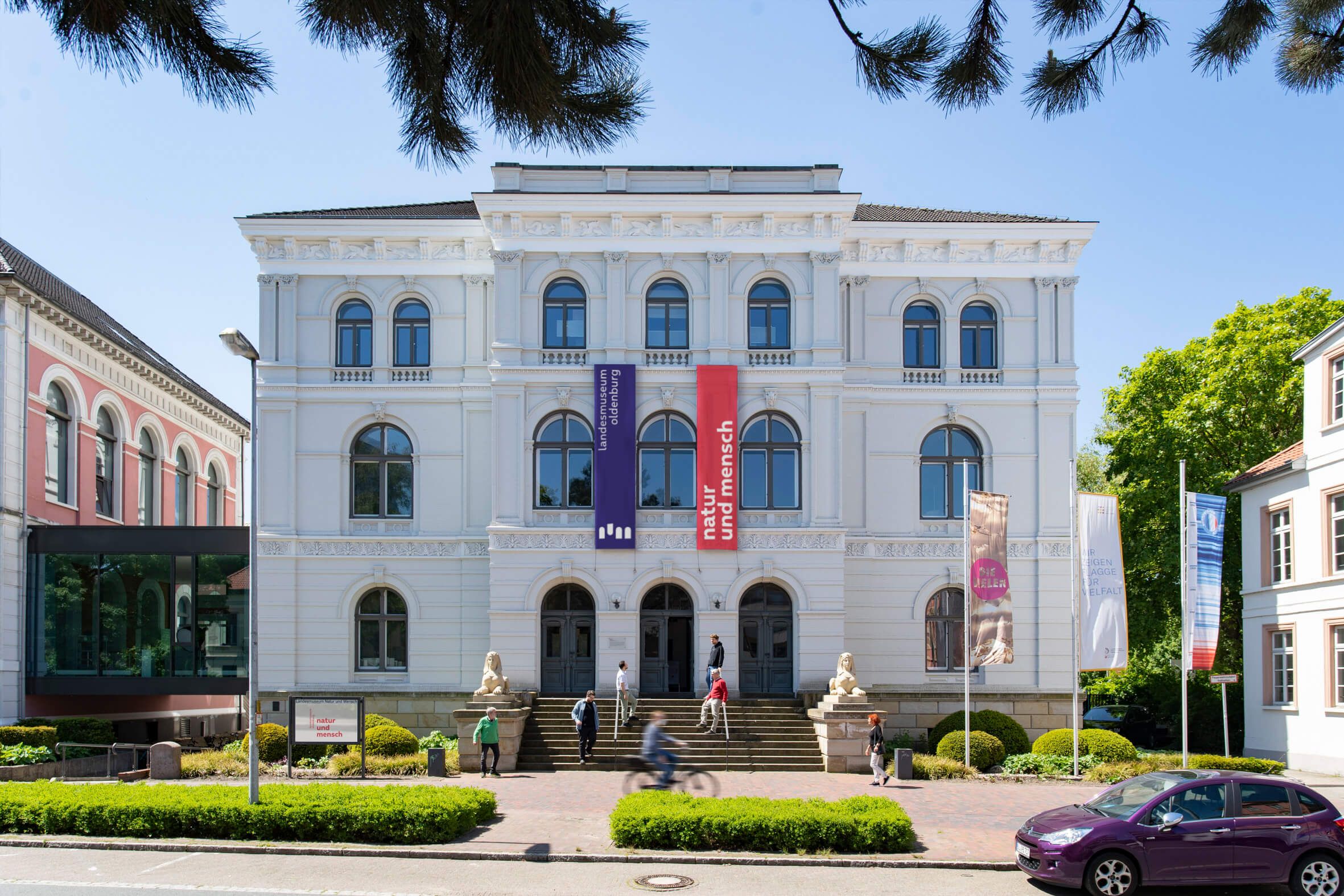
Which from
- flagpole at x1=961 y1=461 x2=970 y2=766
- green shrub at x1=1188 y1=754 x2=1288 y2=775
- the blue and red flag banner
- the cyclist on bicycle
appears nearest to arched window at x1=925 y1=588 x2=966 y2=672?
flagpole at x1=961 y1=461 x2=970 y2=766

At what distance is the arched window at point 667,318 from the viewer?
3156 cm

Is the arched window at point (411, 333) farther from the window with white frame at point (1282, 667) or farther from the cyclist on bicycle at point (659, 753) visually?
the window with white frame at point (1282, 667)

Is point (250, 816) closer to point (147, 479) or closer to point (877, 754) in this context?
point (877, 754)

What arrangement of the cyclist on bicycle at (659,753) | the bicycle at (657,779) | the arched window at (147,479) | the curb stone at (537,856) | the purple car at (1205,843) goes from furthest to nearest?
the arched window at (147,479) → the bicycle at (657,779) → the cyclist on bicycle at (659,753) → the curb stone at (537,856) → the purple car at (1205,843)

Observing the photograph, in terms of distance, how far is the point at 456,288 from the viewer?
32906 mm

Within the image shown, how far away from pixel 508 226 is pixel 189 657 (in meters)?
14.5

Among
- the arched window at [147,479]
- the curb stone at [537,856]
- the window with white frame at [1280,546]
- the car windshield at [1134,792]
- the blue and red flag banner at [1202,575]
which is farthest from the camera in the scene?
the arched window at [147,479]

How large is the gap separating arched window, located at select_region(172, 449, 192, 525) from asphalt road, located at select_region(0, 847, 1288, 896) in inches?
1171

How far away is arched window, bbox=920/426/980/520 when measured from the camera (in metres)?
32.8

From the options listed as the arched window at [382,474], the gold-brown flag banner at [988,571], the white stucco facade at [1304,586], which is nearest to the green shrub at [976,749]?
the gold-brown flag banner at [988,571]

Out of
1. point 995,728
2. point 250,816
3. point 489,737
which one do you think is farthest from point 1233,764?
point 250,816

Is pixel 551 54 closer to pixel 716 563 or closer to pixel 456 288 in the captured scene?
pixel 716 563

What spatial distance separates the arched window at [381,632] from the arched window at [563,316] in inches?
320

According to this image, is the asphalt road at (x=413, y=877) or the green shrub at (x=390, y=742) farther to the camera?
the green shrub at (x=390, y=742)
